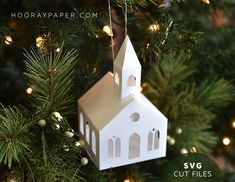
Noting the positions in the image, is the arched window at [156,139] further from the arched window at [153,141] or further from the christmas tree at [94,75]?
the christmas tree at [94,75]

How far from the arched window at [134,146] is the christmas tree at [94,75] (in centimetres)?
8

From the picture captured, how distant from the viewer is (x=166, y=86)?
1018mm

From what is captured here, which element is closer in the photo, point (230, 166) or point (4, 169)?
point (4, 169)

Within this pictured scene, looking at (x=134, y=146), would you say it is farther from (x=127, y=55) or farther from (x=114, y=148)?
(x=127, y=55)

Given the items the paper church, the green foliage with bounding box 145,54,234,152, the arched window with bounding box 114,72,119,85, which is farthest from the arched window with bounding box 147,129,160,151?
the green foliage with bounding box 145,54,234,152

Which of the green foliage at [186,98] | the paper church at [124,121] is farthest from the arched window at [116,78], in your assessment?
the green foliage at [186,98]

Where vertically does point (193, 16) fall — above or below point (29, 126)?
above

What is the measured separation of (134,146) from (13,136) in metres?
0.22

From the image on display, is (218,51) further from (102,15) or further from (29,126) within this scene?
(29,126)

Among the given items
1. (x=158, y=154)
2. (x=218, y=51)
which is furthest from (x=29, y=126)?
(x=218, y=51)

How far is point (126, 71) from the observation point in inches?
26.3

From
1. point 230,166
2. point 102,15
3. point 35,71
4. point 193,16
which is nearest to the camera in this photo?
point 35,71

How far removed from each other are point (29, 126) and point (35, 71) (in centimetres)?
9

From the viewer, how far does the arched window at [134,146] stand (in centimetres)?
71
